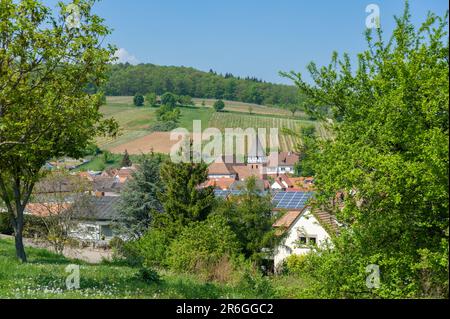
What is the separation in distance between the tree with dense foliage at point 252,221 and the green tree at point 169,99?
123 metres

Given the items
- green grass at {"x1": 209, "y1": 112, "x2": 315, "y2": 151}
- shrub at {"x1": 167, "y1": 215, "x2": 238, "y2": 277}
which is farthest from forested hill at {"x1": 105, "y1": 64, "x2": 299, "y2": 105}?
shrub at {"x1": 167, "y1": 215, "x2": 238, "y2": 277}

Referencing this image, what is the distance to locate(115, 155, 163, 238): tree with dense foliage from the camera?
163ft

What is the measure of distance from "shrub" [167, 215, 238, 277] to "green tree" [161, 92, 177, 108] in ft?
436

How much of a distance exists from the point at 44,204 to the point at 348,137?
31884 mm

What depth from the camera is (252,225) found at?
138 ft

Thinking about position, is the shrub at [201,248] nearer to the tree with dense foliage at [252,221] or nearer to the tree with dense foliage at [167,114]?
the tree with dense foliage at [252,221]

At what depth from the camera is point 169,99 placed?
16588cm

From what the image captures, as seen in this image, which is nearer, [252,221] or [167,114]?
[252,221]

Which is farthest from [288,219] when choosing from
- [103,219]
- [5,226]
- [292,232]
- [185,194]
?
[103,219]

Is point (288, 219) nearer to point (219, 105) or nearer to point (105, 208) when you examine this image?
point (105, 208)

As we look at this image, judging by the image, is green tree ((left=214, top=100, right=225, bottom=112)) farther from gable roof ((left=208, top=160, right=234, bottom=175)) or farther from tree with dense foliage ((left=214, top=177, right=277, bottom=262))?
tree with dense foliage ((left=214, top=177, right=277, bottom=262))

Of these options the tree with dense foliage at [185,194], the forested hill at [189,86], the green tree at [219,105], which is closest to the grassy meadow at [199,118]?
the green tree at [219,105]

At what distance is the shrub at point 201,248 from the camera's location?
22500mm

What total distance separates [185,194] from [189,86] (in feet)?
443
